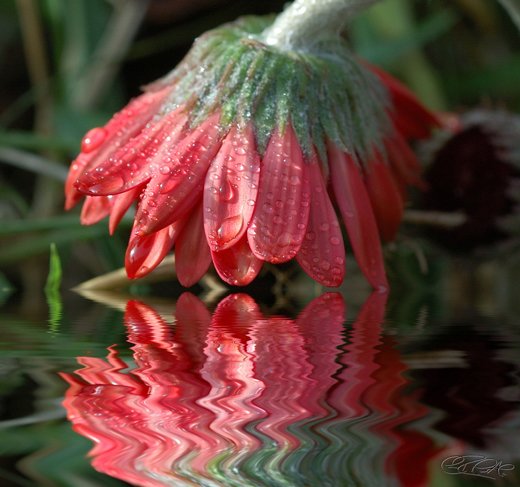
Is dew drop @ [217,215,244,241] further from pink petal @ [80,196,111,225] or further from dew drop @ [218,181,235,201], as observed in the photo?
pink petal @ [80,196,111,225]

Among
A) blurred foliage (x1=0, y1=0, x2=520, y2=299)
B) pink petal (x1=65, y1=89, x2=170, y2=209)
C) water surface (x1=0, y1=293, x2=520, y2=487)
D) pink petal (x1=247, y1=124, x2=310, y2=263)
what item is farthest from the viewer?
blurred foliage (x1=0, y1=0, x2=520, y2=299)

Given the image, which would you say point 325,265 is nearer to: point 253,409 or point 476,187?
point 253,409

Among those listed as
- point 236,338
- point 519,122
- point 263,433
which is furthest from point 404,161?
point 263,433

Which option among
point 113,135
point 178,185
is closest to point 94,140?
point 113,135

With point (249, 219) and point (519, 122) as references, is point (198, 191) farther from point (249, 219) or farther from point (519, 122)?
point (519, 122)

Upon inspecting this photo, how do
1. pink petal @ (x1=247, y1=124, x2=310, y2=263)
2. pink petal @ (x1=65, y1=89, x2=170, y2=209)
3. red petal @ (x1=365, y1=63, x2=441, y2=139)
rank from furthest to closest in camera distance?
red petal @ (x1=365, y1=63, x2=441, y2=139) → pink petal @ (x1=65, y1=89, x2=170, y2=209) → pink petal @ (x1=247, y1=124, x2=310, y2=263)

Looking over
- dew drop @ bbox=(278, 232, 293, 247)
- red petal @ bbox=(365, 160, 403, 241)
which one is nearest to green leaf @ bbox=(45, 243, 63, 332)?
dew drop @ bbox=(278, 232, 293, 247)

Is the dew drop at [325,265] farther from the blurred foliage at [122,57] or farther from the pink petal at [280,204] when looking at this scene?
the blurred foliage at [122,57]

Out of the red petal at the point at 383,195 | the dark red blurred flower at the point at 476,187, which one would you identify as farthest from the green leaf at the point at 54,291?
the dark red blurred flower at the point at 476,187
